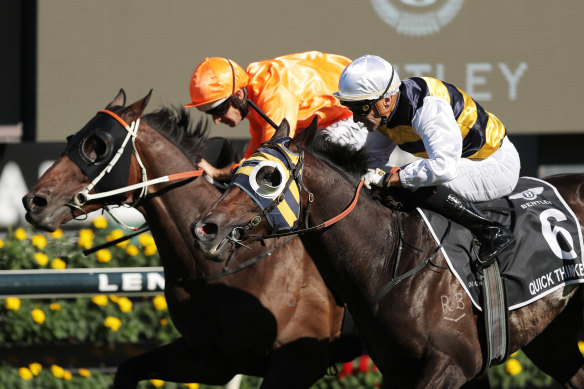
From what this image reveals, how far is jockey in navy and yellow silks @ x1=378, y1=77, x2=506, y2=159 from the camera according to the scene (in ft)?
9.98

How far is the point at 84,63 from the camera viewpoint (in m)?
6.24

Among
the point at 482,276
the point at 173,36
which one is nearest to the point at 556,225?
the point at 482,276

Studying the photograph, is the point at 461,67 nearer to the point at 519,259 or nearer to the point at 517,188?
the point at 517,188

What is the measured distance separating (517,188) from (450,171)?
793mm

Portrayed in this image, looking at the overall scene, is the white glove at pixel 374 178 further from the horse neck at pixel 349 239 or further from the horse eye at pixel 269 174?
the horse eye at pixel 269 174

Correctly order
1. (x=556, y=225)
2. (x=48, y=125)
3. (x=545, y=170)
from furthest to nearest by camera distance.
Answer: (x=545, y=170), (x=48, y=125), (x=556, y=225)

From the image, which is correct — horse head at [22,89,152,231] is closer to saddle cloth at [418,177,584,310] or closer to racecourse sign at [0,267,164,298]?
racecourse sign at [0,267,164,298]

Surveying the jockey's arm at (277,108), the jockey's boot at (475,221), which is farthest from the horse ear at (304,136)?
the jockey's arm at (277,108)

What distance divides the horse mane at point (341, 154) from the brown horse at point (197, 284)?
717 mm

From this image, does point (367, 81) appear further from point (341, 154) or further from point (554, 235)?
point (554, 235)

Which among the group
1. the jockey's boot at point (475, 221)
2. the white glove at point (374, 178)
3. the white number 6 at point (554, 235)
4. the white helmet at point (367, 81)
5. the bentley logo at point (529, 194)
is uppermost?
the white helmet at point (367, 81)

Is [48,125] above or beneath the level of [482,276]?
beneath

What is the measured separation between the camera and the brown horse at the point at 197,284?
137 inches

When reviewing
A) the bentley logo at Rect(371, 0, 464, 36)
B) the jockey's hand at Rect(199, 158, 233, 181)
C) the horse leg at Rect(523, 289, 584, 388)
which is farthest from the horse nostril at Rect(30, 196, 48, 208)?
the bentley logo at Rect(371, 0, 464, 36)
